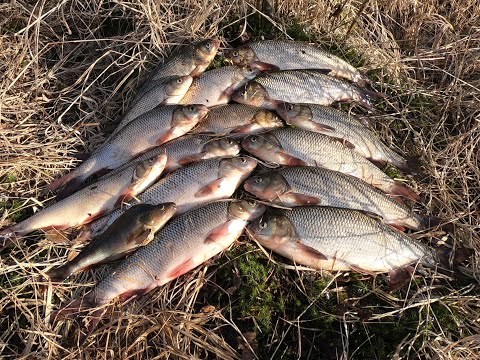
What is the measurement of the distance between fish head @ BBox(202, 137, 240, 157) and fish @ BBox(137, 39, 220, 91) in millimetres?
818

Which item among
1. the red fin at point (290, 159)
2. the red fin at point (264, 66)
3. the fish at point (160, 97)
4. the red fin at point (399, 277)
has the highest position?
the fish at point (160, 97)

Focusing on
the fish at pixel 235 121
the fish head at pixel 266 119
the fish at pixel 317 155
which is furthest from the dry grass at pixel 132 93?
the fish head at pixel 266 119

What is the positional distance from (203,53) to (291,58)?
811 mm

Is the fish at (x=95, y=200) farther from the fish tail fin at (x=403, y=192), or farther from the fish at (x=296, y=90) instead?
the fish tail fin at (x=403, y=192)

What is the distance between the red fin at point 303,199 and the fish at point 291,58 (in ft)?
4.70

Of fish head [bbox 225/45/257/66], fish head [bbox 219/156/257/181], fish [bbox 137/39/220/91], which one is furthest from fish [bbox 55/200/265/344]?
fish head [bbox 225/45/257/66]

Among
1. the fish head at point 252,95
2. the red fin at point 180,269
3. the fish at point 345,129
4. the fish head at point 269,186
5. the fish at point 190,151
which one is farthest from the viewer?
the fish head at point 252,95

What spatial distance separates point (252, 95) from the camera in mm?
3695

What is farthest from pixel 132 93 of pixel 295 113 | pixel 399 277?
pixel 399 277

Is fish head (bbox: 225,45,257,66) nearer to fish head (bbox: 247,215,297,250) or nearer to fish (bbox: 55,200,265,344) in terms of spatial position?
fish (bbox: 55,200,265,344)

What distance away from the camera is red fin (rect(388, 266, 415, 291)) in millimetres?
2918

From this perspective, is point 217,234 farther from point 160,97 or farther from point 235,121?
point 160,97

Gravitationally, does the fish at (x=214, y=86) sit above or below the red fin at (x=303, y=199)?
above

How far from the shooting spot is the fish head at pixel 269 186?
311 cm
